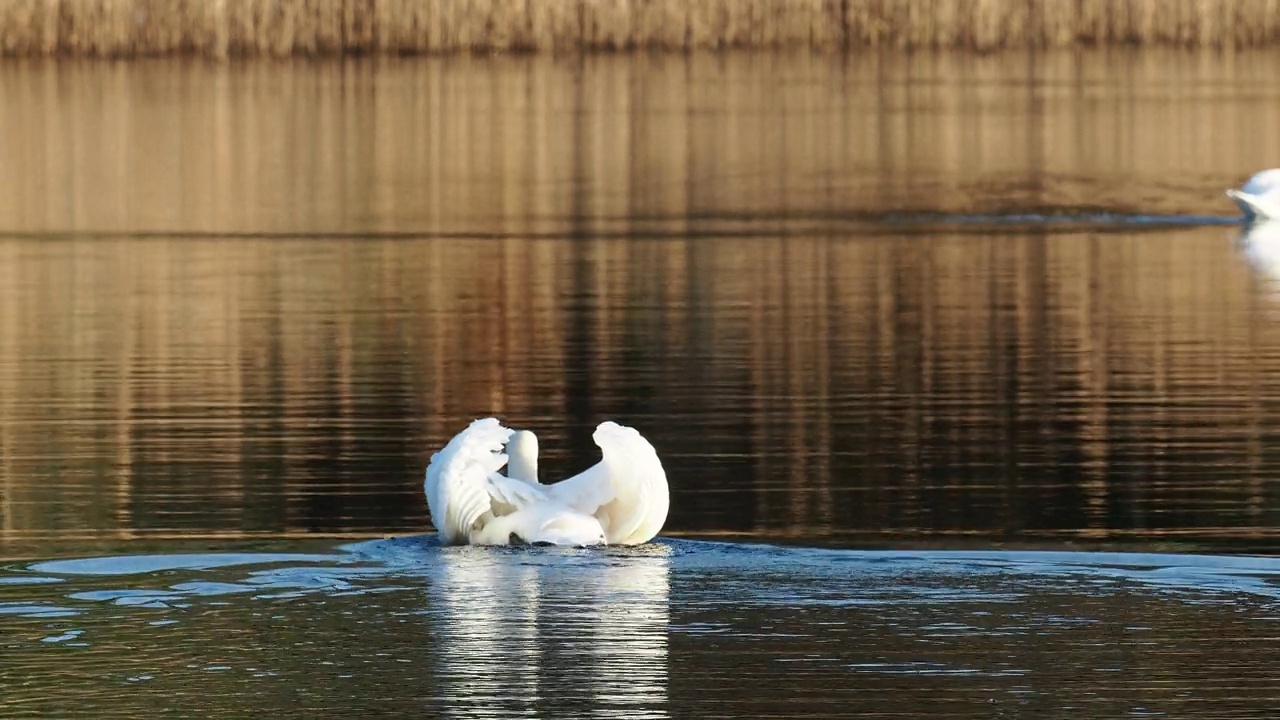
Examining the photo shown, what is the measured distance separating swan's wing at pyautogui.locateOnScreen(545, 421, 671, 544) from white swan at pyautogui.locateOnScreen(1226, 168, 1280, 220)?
1925 cm

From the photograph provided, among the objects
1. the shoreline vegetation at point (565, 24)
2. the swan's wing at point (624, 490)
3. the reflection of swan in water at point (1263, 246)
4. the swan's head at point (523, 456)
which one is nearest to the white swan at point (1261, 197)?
the reflection of swan in water at point (1263, 246)

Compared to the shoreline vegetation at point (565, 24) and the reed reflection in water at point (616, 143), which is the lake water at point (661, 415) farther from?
the shoreline vegetation at point (565, 24)

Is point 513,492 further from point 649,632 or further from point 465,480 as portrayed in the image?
point 649,632

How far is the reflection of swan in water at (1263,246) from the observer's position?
25.9 metres

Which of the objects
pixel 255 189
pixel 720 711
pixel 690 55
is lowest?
pixel 720 711

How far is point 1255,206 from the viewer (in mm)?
29797

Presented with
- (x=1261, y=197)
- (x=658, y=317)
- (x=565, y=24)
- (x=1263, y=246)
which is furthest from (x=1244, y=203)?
(x=565, y=24)

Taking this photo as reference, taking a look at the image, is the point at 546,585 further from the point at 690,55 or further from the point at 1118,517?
the point at 690,55

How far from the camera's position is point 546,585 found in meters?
10.7

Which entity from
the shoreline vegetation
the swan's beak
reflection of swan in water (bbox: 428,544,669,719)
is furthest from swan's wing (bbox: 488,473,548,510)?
the shoreline vegetation

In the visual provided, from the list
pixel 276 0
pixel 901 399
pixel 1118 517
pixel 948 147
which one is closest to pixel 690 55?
pixel 276 0

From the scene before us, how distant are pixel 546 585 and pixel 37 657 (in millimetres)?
2078

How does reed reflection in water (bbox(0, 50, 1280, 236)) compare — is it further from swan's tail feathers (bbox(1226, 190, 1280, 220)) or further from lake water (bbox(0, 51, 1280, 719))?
swan's tail feathers (bbox(1226, 190, 1280, 220))

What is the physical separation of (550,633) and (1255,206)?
69.9 ft
